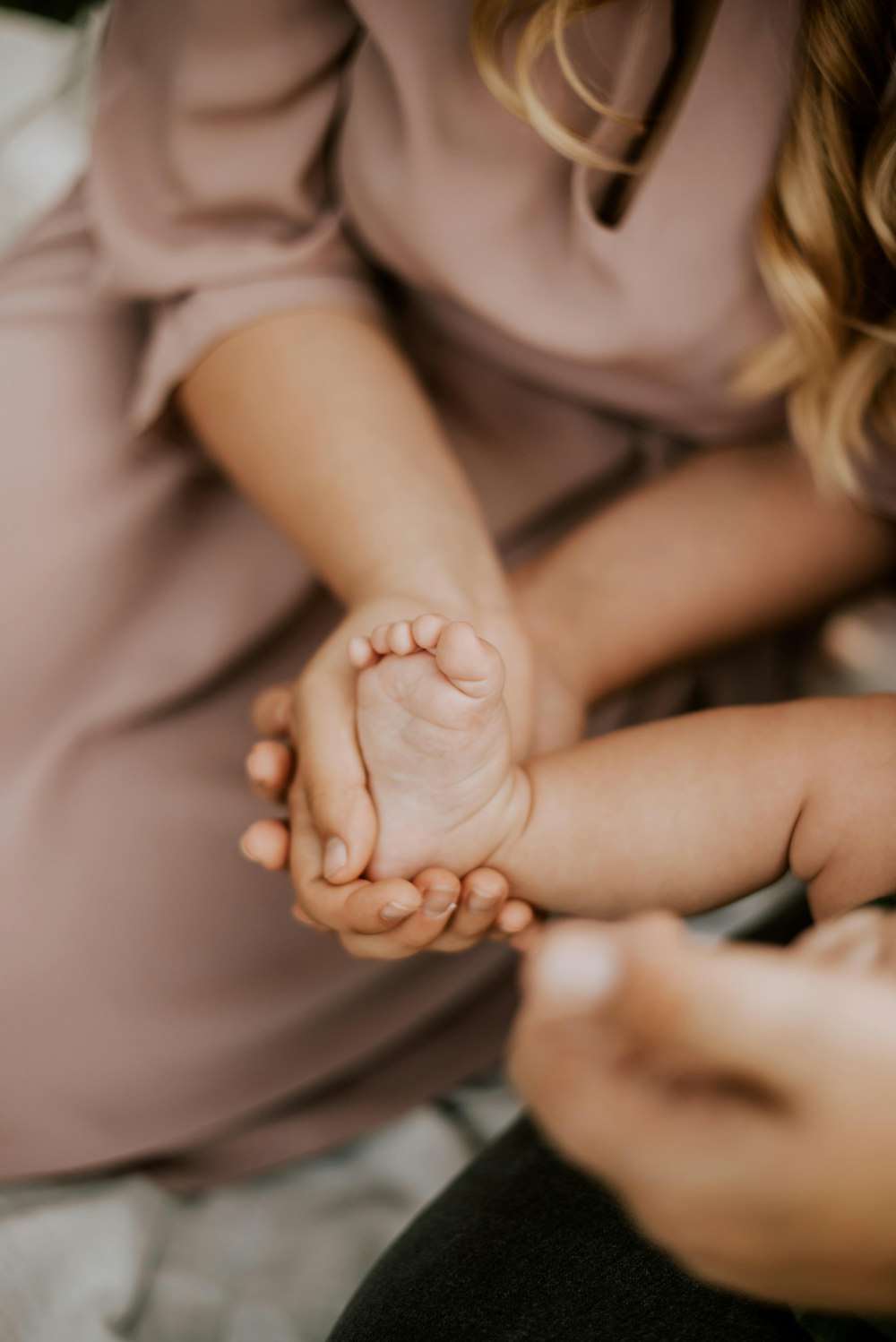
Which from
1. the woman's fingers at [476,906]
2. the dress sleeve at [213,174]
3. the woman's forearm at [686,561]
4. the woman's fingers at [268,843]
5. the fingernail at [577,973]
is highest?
the dress sleeve at [213,174]

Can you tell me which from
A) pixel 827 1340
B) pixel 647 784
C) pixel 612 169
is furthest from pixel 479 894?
pixel 612 169

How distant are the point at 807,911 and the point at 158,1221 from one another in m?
0.45

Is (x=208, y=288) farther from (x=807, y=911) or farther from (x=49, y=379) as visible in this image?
(x=807, y=911)

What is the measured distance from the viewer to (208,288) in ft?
2.03

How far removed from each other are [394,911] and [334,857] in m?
0.04

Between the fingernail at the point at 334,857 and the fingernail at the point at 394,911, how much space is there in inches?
1.2

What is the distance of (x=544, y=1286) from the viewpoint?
44 centimetres

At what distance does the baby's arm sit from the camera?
502 millimetres

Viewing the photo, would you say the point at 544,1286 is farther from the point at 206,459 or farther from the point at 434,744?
the point at 206,459

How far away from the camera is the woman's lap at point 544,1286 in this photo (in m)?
0.42

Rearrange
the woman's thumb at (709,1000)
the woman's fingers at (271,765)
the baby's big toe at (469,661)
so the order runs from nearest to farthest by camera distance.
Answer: the woman's thumb at (709,1000), the baby's big toe at (469,661), the woman's fingers at (271,765)

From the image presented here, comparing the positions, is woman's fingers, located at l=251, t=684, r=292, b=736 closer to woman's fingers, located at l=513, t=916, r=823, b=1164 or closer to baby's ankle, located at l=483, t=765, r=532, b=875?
baby's ankle, located at l=483, t=765, r=532, b=875

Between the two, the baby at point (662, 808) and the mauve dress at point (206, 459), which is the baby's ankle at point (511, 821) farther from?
the mauve dress at point (206, 459)

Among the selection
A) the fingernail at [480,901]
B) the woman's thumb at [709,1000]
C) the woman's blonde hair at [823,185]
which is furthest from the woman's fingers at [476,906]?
the woman's blonde hair at [823,185]
